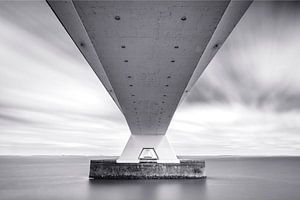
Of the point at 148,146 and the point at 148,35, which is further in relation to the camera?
the point at 148,146

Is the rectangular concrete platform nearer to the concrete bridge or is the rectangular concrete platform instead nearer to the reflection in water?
the reflection in water

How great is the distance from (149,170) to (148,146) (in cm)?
292

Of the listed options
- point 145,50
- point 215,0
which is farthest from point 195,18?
point 145,50

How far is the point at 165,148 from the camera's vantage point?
29734mm

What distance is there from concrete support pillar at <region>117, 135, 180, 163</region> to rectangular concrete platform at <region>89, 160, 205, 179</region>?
677 mm

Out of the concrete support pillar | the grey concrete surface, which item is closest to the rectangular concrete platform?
the concrete support pillar

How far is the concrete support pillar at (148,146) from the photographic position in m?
29.3

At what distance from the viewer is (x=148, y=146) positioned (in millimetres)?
30000

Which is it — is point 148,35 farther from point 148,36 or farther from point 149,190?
point 149,190

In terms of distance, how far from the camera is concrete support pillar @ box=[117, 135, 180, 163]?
29328 mm

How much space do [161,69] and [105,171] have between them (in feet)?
75.9

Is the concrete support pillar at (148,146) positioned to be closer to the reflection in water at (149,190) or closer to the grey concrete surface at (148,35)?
the reflection in water at (149,190)

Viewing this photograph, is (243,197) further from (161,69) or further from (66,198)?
(161,69)

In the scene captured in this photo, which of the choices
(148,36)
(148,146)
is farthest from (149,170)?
(148,36)
